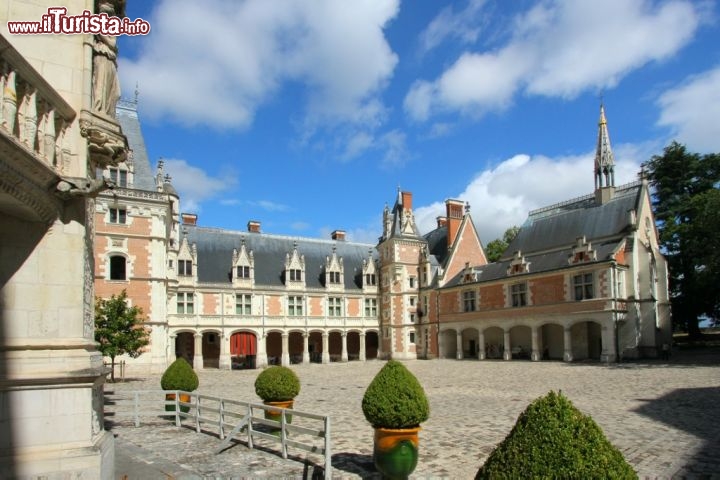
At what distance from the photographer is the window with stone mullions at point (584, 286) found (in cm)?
3002

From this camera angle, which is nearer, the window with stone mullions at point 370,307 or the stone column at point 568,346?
the stone column at point 568,346

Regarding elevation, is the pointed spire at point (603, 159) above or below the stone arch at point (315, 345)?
above

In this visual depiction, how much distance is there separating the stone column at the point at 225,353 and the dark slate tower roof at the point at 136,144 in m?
11.9

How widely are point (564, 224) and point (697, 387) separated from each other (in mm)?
22526

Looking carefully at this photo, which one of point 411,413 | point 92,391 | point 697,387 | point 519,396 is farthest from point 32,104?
point 697,387

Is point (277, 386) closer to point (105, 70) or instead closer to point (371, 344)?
point (105, 70)

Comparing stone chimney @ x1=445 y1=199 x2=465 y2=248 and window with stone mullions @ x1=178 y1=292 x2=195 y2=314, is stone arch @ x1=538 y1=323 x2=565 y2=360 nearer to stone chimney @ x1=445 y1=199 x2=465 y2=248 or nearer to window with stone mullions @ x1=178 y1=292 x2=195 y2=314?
stone chimney @ x1=445 y1=199 x2=465 y2=248

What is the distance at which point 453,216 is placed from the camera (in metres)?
44.2

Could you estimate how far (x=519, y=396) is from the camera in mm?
15945

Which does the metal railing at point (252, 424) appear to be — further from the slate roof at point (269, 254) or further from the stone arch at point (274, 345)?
the stone arch at point (274, 345)

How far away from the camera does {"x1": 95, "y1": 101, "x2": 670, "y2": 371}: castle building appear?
29.4 m

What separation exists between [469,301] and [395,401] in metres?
32.1

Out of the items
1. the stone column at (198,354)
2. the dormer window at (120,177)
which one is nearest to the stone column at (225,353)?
the stone column at (198,354)

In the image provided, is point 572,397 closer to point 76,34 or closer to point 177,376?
point 177,376
